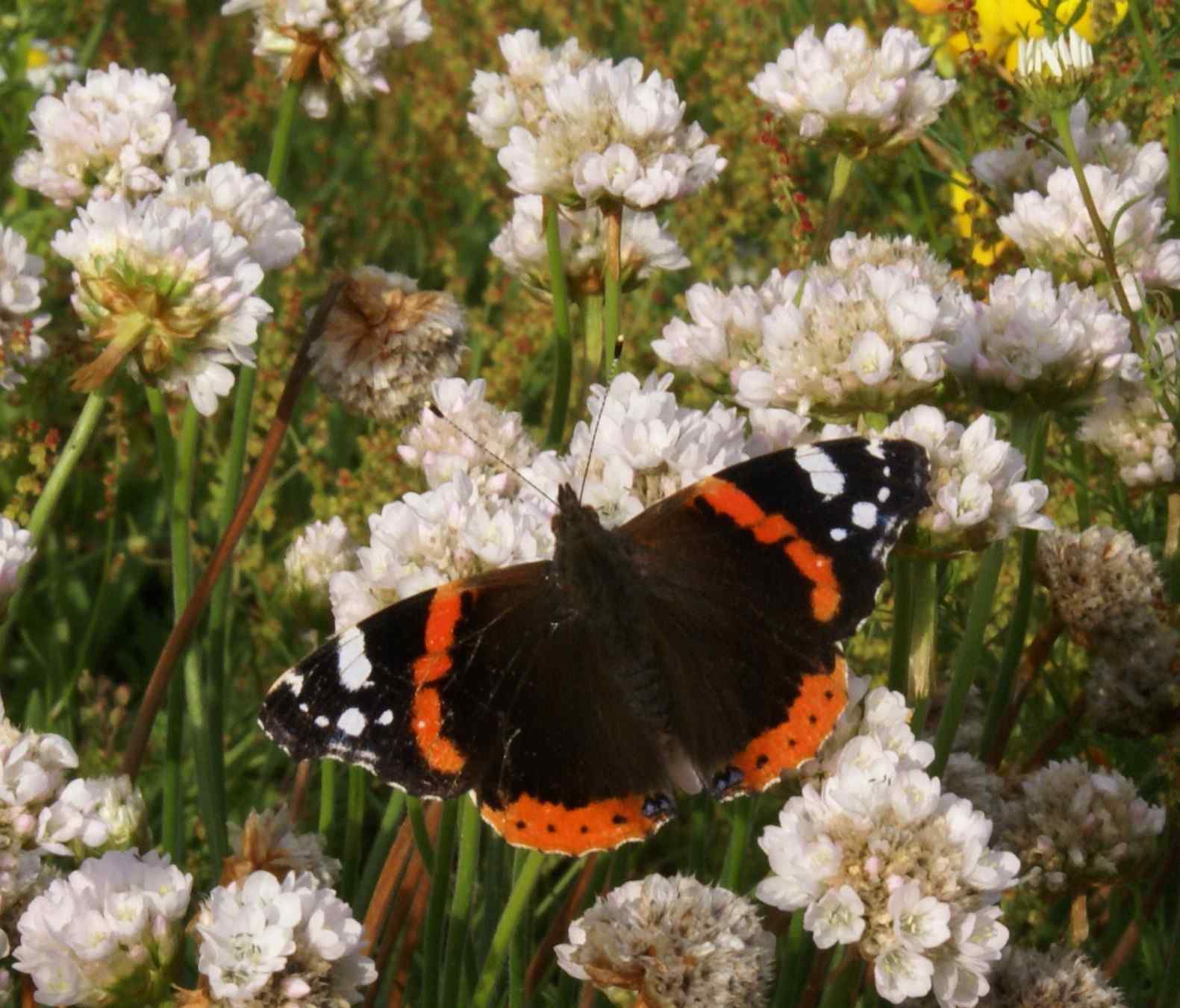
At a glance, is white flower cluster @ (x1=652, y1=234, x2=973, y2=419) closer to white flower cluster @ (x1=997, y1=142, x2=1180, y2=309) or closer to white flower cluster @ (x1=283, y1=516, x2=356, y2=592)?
white flower cluster @ (x1=997, y1=142, x2=1180, y2=309)

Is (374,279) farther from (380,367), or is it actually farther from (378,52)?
(378,52)

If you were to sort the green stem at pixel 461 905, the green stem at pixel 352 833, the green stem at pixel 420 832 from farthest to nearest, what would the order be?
1. the green stem at pixel 352 833
2. the green stem at pixel 420 832
3. the green stem at pixel 461 905

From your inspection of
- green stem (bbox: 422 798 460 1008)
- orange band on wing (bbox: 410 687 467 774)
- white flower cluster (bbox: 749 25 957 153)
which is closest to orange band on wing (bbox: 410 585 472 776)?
orange band on wing (bbox: 410 687 467 774)

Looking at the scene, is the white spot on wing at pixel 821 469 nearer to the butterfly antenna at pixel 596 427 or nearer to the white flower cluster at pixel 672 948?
the butterfly antenna at pixel 596 427

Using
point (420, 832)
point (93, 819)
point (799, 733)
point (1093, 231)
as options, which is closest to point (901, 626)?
point (799, 733)

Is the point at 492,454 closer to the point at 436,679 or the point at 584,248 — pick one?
the point at 436,679

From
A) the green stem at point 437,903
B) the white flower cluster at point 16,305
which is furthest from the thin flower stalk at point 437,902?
the white flower cluster at point 16,305

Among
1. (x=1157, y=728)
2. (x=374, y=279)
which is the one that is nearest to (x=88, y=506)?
(x=374, y=279)
